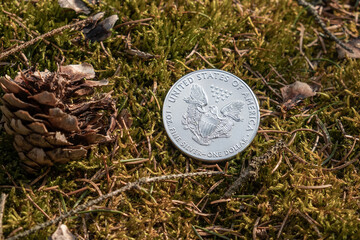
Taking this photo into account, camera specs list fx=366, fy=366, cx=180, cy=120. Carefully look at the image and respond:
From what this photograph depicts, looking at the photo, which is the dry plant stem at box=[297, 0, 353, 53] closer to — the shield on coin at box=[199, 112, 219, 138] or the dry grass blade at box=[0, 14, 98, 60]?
the shield on coin at box=[199, 112, 219, 138]

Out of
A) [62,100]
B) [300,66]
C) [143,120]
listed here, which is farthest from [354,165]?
[62,100]

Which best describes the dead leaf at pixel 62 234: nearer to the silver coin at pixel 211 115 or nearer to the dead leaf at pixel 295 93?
the silver coin at pixel 211 115

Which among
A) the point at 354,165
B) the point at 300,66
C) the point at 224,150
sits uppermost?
the point at 300,66

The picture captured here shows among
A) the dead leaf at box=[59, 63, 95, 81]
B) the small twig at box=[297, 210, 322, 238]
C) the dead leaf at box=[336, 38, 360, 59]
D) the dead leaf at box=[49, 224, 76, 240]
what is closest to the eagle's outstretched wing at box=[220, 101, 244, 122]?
the small twig at box=[297, 210, 322, 238]

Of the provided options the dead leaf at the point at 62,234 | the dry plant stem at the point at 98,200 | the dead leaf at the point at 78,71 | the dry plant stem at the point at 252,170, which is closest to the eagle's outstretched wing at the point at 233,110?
the dry plant stem at the point at 252,170

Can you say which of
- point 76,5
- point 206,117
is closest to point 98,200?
point 206,117

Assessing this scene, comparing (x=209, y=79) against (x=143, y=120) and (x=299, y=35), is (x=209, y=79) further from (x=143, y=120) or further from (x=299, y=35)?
(x=299, y=35)

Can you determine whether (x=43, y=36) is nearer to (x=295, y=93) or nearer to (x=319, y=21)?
(x=295, y=93)
